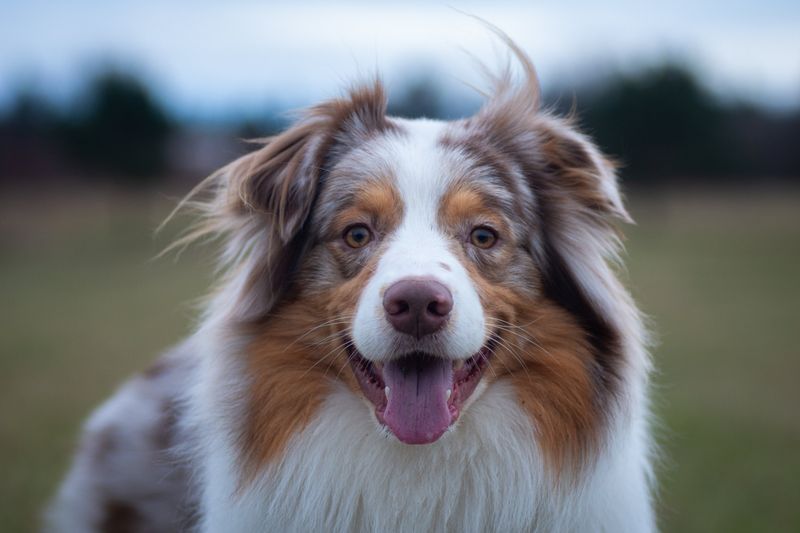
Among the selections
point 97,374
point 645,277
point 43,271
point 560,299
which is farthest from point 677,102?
point 560,299

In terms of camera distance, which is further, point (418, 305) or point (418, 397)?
point (418, 397)

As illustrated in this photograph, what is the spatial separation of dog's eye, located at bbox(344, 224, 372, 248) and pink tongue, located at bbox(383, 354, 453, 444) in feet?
2.00

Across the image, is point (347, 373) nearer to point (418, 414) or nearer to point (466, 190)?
point (418, 414)

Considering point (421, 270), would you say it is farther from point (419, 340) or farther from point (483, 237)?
point (483, 237)

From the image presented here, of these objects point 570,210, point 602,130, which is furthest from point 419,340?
point 602,130

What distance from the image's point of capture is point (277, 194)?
13.8ft

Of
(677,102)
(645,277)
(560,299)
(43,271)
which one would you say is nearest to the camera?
(560,299)

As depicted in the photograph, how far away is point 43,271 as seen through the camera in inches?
946

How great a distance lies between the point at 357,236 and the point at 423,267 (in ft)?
1.91

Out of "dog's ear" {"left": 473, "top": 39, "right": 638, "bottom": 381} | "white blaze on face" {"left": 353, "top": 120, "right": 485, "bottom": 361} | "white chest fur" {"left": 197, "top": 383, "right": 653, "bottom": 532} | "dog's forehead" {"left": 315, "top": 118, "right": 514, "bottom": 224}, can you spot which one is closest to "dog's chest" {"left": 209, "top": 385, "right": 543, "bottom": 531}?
"white chest fur" {"left": 197, "top": 383, "right": 653, "bottom": 532}

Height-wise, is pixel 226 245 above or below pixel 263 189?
below

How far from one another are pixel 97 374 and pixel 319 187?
8.31 metres

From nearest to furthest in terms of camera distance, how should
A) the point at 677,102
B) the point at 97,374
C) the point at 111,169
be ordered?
1. the point at 97,374
2. the point at 111,169
3. the point at 677,102

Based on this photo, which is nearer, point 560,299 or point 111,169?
point 560,299
